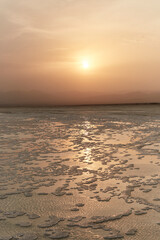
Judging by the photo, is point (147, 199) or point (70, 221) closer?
point (70, 221)

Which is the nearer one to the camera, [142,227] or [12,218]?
[142,227]

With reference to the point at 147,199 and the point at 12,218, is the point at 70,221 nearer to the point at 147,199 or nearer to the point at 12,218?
the point at 12,218

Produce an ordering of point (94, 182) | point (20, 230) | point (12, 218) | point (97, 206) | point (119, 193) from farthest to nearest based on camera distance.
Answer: point (94, 182), point (119, 193), point (97, 206), point (12, 218), point (20, 230)

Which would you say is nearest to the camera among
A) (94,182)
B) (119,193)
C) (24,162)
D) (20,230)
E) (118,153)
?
(20,230)

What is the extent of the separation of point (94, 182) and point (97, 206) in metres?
1.23

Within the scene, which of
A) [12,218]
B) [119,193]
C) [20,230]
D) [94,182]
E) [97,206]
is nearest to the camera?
[20,230]

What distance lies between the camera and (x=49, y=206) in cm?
432

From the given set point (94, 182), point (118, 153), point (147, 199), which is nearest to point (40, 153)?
point (118, 153)

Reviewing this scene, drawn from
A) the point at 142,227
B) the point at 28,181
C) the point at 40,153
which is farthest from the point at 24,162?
the point at 142,227

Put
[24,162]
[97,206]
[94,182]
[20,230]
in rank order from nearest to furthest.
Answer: [20,230] → [97,206] → [94,182] → [24,162]

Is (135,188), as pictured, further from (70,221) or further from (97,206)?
(70,221)

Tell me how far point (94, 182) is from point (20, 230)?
226 cm

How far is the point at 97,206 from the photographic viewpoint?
429 centimetres

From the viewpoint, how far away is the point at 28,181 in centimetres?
566
